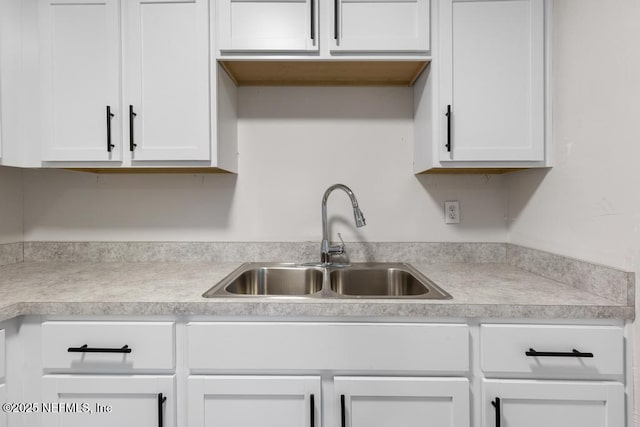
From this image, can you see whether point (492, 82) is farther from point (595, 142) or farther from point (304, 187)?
point (304, 187)

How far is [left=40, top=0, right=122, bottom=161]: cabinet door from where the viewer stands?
1.32m

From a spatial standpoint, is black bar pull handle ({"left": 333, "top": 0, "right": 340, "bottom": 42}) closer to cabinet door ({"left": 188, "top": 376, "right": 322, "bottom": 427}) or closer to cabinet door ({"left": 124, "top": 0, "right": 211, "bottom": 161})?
cabinet door ({"left": 124, "top": 0, "right": 211, "bottom": 161})

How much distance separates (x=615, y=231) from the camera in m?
1.00

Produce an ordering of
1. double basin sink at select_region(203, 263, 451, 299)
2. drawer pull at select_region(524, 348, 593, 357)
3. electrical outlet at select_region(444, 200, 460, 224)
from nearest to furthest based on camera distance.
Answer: drawer pull at select_region(524, 348, 593, 357) < double basin sink at select_region(203, 263, 451, 299) < electrical outlet at select_region(444, 200, 460, 224)

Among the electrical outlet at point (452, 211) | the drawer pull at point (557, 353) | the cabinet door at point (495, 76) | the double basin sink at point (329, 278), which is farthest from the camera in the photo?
the electrical outlet at point (452, 211)

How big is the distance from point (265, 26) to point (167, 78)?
442 mm

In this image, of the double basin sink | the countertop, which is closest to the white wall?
the double basin sink

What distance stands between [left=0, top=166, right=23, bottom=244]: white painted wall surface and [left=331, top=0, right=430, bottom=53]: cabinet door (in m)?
1.66

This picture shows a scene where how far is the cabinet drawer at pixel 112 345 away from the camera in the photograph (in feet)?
3.27

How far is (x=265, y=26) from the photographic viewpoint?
131 cm

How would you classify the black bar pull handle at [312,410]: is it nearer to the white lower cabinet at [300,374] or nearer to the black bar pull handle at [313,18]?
the white lower cabinet at [300,374]

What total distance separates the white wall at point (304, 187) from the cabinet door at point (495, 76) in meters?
0.34

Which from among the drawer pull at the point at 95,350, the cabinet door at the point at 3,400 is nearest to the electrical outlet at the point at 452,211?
the drawer pull at the point at 95,350

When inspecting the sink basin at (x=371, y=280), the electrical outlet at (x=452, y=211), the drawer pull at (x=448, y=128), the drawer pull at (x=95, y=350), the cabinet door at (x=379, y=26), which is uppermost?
the cabinet door at (x=379, y=26)
